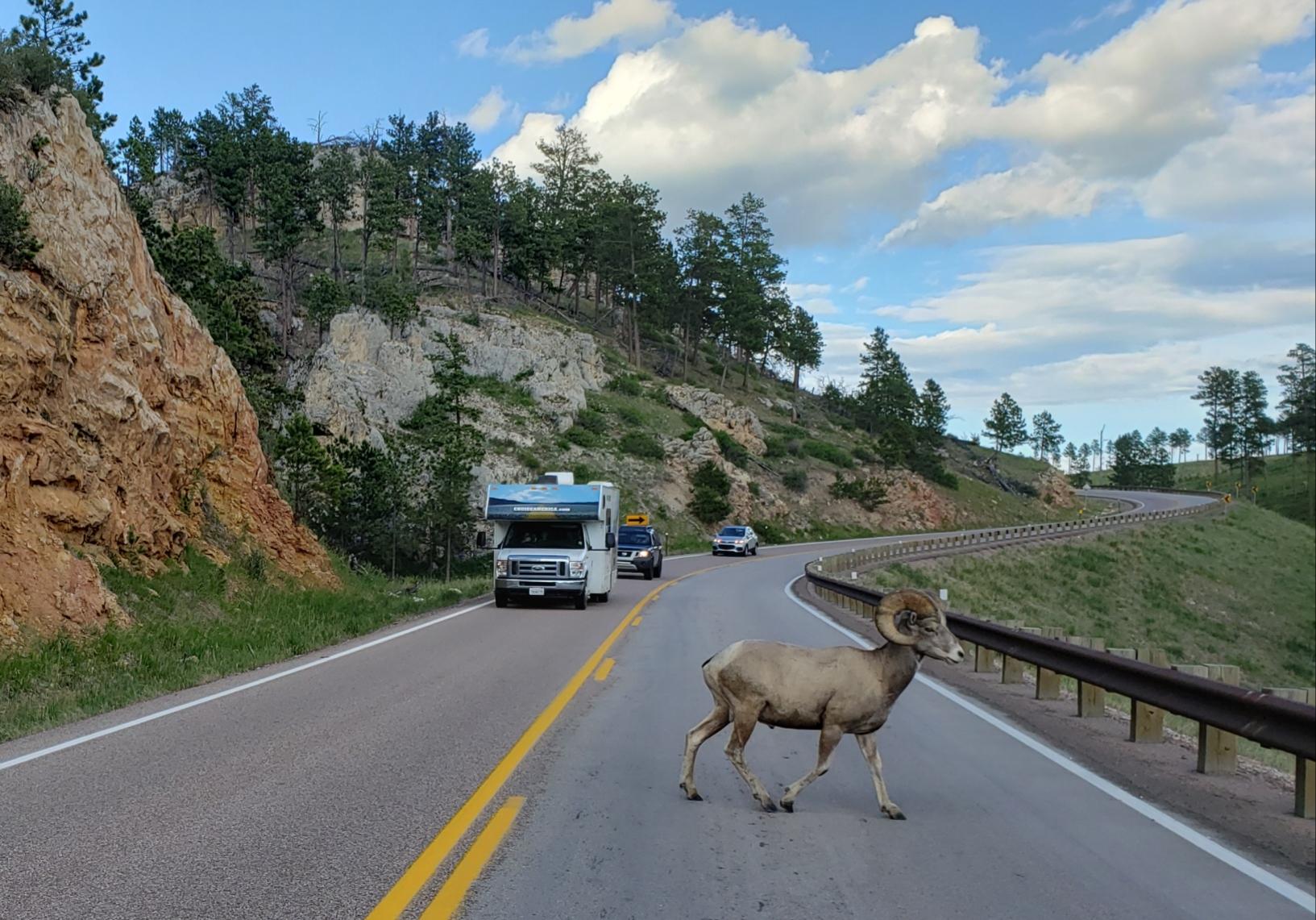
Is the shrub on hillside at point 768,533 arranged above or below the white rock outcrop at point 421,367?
below

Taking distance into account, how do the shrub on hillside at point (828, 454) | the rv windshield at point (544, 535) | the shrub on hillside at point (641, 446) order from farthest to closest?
the shrub on hillside at point (828, 454)
the shrub on hillside at point (641, 446)
the rv windshield at point (544, 535)

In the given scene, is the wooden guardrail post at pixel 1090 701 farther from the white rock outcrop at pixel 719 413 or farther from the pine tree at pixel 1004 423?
the pine tree at pixel 1004 423

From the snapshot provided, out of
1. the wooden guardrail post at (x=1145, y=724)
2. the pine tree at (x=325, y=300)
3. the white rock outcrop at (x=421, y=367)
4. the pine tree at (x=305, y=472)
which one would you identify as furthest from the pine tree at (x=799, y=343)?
the wooden guardrail post at (x=1145, y=724)

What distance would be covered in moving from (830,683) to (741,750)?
709 mm

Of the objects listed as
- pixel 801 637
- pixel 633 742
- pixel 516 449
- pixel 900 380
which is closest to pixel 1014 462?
pixel 900 380

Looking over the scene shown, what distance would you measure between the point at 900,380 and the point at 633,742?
97.3 m

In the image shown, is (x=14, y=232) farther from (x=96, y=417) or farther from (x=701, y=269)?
(x=701, y=269)

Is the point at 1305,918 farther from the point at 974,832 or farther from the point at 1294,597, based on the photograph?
the point at 1294,597

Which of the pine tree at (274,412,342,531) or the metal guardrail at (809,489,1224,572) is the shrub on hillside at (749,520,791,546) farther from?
the pine tree at (274,412,342,531)

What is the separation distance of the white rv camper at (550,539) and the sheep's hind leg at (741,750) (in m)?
15.4

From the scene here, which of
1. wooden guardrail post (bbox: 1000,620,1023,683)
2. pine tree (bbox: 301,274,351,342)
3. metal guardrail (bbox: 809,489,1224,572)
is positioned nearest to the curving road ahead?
wooden guardrail post (bbox: 1000,620,1023,683)

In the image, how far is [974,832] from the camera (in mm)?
6105

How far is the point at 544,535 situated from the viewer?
22656 millimetres

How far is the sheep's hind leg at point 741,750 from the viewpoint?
20.8 ft
